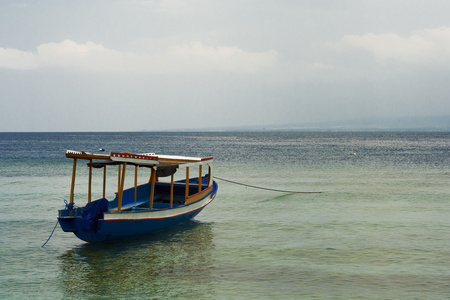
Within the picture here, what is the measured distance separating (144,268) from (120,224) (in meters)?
2.84

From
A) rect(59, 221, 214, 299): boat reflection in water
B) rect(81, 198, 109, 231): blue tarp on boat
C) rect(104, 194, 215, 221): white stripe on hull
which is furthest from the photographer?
rect(104, 194, 215, 221): white stripe on hull

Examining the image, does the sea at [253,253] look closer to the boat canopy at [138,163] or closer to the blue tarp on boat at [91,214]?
the blue tarp on boat at [91,214]

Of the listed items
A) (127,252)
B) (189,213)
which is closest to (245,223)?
(189,213)

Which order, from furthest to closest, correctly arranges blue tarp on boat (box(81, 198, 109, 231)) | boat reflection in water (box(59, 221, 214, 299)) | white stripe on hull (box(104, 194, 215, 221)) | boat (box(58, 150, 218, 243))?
white stripe on hull (box(104, 194, 215, 221))
boat (box(58, 150, 218, 243))
blue tarp on boat (box(81, 198, 109, 231))
boat reflection in water (box(59, 221, 214, 299))

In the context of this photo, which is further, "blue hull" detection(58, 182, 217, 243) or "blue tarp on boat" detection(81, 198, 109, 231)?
"blue hull" detection(58, 182, 217, 243)

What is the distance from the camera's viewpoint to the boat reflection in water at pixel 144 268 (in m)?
13.0

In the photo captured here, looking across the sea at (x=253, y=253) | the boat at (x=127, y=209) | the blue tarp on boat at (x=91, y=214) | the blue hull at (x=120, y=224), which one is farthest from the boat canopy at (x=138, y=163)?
the sea at (x=253, y=253)

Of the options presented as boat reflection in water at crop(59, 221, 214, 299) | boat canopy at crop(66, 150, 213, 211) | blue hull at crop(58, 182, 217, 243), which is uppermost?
boat canopy at crop(66, 150, 213, 211)

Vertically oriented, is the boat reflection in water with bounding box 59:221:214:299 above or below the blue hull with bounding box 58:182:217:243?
below

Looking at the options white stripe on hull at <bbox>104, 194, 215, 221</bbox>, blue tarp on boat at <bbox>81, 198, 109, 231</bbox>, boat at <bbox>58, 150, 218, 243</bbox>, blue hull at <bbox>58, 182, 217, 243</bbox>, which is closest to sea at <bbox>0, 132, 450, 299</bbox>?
blue hull at <bbox>58, 182, 217, 243</bbox>

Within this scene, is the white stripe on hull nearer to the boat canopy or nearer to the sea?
the boat canopy

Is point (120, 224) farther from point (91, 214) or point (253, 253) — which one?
point (253, 253)

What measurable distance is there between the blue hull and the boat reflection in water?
1.25 feet

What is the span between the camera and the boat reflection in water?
42.5ft
